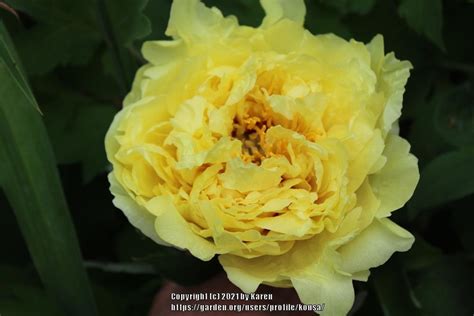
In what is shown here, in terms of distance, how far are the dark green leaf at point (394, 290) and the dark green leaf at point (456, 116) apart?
95mm

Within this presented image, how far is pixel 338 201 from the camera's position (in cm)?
39

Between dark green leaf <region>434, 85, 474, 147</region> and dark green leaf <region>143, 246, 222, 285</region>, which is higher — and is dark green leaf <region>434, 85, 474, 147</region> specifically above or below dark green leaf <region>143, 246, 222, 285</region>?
above

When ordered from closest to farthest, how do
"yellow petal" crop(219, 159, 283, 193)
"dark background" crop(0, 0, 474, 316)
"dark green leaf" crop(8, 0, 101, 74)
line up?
"yellow petal" crop(219, 159, 283, 193) < "dark background" crop(0, 0, 474, 316) < "dark green leaf" crop(8, 0, 101, 74)

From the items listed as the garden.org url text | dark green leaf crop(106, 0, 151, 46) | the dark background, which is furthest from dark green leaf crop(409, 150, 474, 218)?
dark green leaf crop(106, 0, 151, 46)

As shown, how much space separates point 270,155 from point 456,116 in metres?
0.18

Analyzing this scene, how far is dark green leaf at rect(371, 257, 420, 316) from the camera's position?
47 centimetres

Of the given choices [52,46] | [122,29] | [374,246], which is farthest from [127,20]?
[374,246]

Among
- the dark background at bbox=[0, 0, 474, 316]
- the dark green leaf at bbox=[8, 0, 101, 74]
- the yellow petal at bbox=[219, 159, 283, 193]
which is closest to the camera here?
the yellow petal at bbox=[219, 159, 283, 193]

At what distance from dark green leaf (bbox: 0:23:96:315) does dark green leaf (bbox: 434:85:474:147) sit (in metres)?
0.26

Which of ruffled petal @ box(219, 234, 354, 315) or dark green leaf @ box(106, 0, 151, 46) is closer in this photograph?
ruffled petal @ box(219, 234, 354, 315)

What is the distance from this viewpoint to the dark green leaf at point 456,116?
1.66 feet

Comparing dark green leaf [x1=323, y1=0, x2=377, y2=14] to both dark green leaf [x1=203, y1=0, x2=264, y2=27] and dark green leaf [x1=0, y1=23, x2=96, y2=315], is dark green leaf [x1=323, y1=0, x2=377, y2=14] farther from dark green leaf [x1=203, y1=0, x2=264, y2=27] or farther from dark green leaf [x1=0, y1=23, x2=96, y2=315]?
dark green leaf [x1=0, y1=23, x2=96, y2=315]

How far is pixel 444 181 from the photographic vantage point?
470 millimetres

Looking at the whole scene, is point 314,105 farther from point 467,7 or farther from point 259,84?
point 467,7
